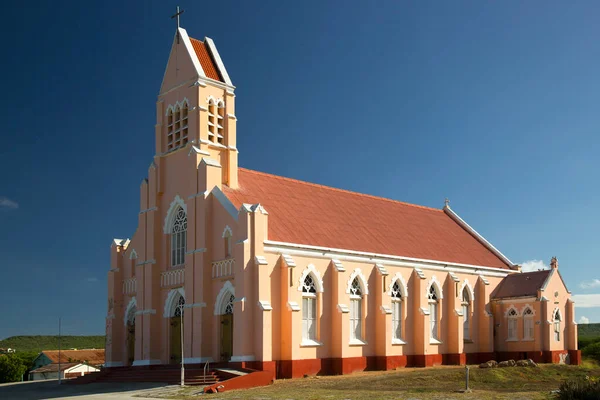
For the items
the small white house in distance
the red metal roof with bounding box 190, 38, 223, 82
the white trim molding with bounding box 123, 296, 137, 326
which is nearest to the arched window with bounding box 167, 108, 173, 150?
the red metal roof with bounding box 190, 38, 223, 82

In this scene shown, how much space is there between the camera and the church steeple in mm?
41906

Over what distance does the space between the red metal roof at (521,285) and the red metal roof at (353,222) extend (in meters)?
1.75

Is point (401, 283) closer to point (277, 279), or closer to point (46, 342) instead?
point (277, 279)

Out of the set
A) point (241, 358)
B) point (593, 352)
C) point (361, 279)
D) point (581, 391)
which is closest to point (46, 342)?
point (593, 352)

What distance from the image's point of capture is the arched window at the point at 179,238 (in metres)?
42.0

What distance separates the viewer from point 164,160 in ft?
145

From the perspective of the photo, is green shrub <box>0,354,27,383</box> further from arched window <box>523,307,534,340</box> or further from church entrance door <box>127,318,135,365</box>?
arched window <box>523,307,534,340</box>

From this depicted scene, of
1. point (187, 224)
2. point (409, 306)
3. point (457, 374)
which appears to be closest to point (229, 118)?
point (187, 224)

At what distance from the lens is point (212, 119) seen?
141 ft

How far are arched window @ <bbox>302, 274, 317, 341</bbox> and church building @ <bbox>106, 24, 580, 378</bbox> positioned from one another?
0.24 feet

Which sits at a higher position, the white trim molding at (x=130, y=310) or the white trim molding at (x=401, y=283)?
the white trim molding at (x=401, y=283)

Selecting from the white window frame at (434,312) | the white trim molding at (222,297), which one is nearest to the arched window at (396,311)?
the white window frame at (434,312)

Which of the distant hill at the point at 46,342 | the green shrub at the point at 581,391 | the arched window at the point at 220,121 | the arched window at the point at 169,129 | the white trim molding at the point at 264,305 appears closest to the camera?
the green shrub at the point at 581,391

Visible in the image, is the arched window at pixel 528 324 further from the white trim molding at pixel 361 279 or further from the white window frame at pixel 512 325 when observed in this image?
the white trim molding at pixel 361 279
